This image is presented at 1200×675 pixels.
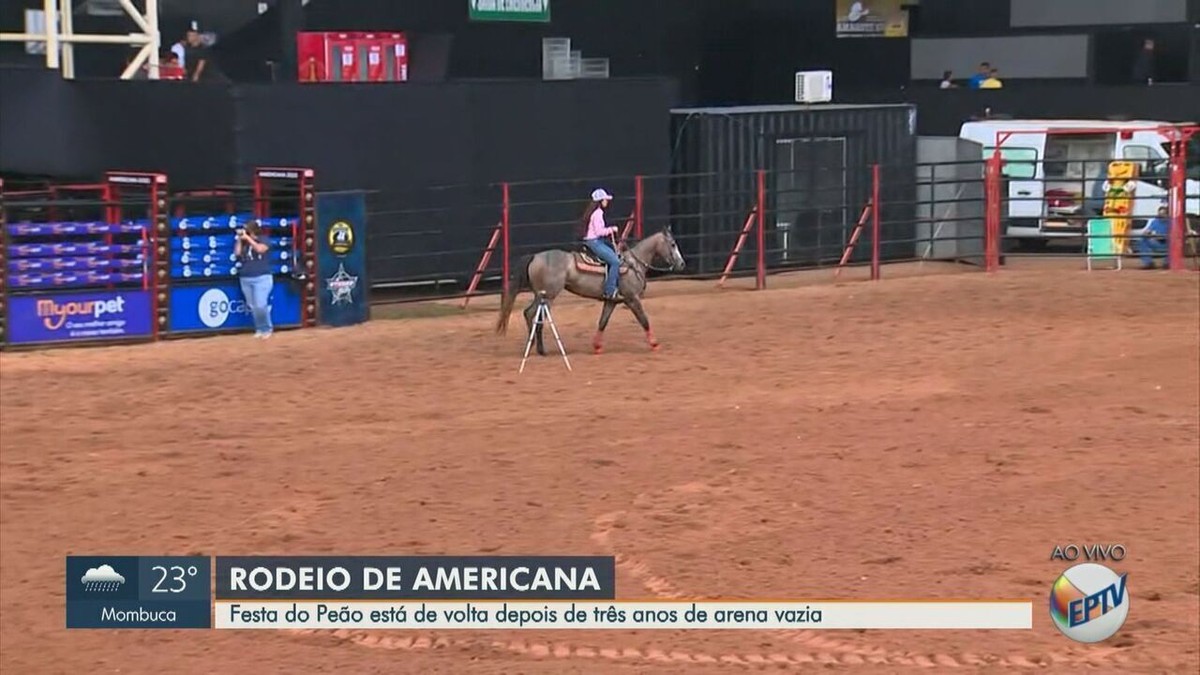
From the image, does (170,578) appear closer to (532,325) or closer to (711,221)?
(532,325)

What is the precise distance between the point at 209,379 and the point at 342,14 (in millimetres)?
11794

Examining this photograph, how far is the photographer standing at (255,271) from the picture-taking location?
62.7 ft

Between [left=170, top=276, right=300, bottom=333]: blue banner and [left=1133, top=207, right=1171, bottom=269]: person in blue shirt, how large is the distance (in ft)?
40.6

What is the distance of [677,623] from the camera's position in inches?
333

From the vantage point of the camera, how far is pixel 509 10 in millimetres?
29438

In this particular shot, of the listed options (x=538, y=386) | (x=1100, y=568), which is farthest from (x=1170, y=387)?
(x=1100, y=568)

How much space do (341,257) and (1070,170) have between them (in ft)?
40.3

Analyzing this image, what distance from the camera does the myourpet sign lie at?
848cm

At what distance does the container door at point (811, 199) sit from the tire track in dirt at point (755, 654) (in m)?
17.7

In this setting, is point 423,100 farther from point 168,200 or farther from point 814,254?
point 814,254

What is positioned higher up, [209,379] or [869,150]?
[869,150]

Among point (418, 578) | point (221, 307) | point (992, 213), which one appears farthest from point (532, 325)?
point (992, 213)

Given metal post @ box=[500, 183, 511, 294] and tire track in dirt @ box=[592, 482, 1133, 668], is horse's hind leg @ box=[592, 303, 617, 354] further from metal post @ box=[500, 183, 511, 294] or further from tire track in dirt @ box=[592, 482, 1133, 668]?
tire track in dirt @ box=[592, 482, 1133, 668]

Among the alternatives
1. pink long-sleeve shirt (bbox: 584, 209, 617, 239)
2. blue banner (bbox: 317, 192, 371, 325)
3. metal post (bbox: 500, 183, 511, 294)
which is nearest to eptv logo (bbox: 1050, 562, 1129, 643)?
pink long-sleeve shirt (bbox: 584, 209, 617, 239)
